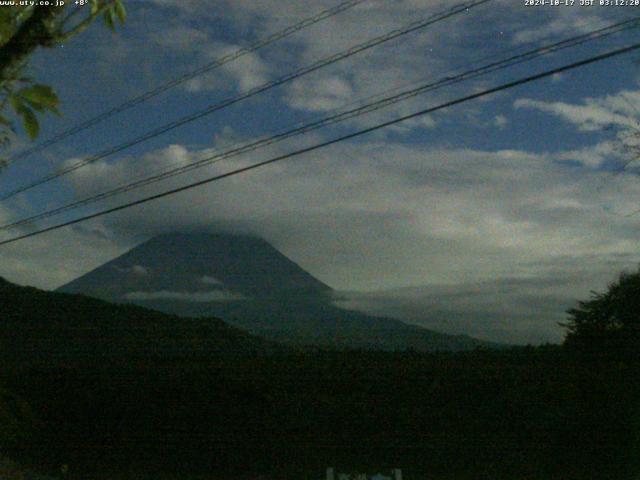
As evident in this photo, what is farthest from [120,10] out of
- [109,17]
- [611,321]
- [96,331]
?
[96,331]

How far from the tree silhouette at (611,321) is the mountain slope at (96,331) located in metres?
5.08

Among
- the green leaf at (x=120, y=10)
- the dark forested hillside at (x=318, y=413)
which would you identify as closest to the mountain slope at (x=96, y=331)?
the dark forested hillside at (x=318, y=413)

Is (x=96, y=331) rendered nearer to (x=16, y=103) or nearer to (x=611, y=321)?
(x=611, y=321)

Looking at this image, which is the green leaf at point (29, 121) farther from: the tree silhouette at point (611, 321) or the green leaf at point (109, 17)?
the tree silhouette at point (611, 321)

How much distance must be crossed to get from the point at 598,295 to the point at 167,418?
6915 millimetres

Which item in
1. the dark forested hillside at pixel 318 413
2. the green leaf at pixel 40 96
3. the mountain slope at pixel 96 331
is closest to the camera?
the green leaf at pixel 40 96

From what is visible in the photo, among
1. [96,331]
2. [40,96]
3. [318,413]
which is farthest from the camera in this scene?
[96,331]

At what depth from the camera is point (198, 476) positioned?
1123 cm

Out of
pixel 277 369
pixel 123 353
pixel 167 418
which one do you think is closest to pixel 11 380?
pixel 123 353

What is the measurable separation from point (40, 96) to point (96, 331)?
14533 mm

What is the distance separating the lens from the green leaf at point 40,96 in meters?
2.81

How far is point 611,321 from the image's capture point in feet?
35.9

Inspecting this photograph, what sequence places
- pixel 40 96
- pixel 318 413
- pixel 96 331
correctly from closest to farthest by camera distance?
pixel 40 96 → pixel 318 413 → pixel 96 331

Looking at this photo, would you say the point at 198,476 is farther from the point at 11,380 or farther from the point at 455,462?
the point at 11,380
